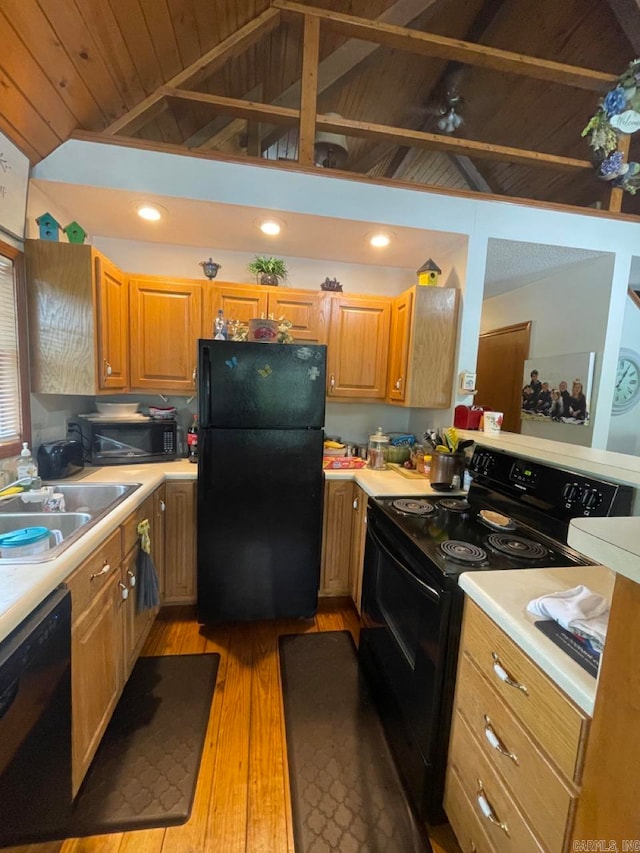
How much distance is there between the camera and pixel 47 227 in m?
1.83

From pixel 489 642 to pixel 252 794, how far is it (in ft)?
3.54

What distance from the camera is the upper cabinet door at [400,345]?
7.84 feet

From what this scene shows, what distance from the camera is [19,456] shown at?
1.75m

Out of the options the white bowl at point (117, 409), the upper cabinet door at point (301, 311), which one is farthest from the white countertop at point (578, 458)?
the white bowl at point (117, 409)

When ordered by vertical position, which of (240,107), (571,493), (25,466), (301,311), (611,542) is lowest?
(25,466)

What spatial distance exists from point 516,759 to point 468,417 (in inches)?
66.9

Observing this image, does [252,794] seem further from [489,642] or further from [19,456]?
[19,456]

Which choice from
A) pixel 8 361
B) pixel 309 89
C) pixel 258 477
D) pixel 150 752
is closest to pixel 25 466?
pixel 8 361

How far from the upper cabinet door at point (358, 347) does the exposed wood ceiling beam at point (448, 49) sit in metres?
1.35

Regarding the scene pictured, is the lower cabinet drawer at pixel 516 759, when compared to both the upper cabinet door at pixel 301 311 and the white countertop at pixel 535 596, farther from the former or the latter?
the upper cabinet door at pixel 301 311

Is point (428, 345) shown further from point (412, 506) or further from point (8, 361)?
point (8, 361)

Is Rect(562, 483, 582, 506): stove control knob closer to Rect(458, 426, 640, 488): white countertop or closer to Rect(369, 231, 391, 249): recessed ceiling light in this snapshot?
Rect(458, 426, 640, 488): white countertop

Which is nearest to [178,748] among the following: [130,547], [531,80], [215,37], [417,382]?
[130,547]

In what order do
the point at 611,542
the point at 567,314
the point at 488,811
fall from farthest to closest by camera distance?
the point at 567,314 → the point at 488,811 → the point at 611,542
